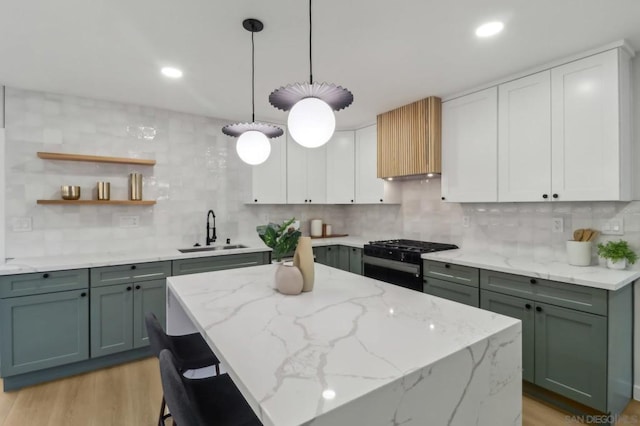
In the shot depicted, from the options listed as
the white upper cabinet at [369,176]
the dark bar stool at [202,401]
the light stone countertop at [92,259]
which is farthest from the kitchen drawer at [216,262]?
the dark bar stool at [202,401]

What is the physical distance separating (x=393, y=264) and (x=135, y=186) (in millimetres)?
2673

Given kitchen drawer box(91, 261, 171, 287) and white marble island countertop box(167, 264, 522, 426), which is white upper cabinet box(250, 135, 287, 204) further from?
white marble island countertop box(167, 264, 522, 426)

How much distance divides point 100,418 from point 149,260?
1188mm

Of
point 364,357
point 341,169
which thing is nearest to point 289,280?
point 364,357

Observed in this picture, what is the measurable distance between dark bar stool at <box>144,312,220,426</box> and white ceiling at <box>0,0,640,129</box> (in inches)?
63.8

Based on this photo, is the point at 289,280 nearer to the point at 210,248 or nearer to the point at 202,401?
the point at 202,401

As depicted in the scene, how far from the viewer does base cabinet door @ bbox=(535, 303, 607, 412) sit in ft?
6.41

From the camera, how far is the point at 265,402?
777mm

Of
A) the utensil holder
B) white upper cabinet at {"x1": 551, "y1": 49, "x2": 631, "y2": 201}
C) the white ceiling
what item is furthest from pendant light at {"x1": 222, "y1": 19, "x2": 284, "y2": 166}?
the utensil holder

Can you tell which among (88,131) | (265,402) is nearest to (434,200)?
(265,402)

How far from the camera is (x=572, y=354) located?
6.76 feet

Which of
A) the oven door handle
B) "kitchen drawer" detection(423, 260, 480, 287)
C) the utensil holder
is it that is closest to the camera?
the utensil holder

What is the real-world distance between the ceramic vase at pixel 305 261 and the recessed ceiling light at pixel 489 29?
1615 millimetres

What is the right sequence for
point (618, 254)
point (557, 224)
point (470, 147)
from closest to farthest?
point (618, 254)
point (557, 224)
point (470, 147)
